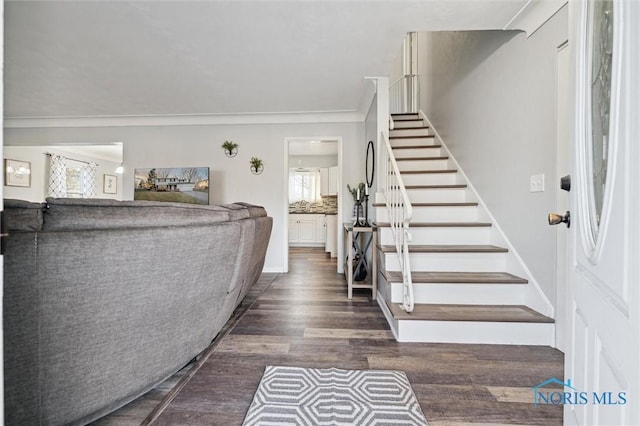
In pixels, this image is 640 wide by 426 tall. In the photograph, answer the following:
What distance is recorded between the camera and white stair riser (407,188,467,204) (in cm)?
342

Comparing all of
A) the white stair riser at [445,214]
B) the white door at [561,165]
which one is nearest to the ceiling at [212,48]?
the white door at [561,165]

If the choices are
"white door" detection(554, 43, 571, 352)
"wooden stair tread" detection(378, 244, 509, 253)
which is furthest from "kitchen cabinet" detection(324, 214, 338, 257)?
"white door" detection(554, 43, 571, 352)

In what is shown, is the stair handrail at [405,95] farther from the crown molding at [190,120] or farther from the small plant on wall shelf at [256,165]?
the small plant on wall shelf at [256,165]

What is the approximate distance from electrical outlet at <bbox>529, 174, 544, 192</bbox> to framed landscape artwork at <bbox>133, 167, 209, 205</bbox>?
13.0 ft

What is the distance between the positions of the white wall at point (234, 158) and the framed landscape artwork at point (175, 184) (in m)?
0.29

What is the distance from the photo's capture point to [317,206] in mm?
8031

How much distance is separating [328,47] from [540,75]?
1.68m

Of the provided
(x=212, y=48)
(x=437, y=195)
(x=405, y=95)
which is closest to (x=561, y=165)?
(x=437, y=195)

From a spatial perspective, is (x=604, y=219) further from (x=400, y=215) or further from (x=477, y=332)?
(x=400, y=215)

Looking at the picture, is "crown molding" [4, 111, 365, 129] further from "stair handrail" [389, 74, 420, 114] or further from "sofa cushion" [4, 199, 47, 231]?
"sofa cushion" [4, 199, 47, 231]

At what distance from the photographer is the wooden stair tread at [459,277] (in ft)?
7.68

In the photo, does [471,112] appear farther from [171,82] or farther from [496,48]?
[171,82]

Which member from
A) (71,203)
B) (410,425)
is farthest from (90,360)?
(410,425)

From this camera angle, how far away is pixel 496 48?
8.99ft
